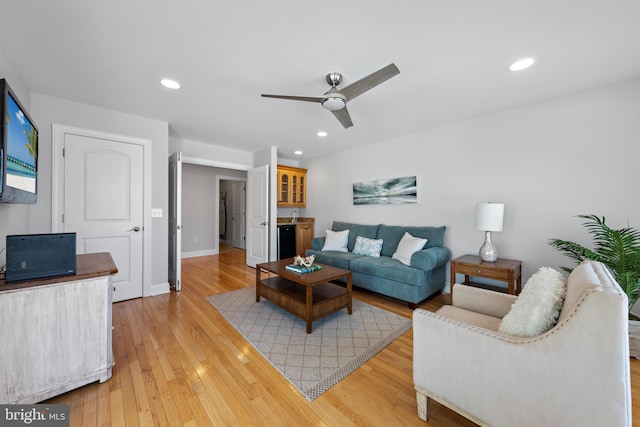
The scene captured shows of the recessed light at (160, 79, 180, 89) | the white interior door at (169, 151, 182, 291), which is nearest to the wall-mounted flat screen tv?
the recessed light at (160, 79, 180, 89)

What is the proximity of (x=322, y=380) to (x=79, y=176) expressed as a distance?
331cm

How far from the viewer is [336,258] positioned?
3.69 m

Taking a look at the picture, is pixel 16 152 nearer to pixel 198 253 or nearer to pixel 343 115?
pixel 343 115

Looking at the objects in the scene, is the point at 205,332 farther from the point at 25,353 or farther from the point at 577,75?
the point at 577,75

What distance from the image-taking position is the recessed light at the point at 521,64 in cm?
195

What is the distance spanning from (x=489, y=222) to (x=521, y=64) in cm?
150

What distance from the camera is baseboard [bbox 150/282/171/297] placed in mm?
3301

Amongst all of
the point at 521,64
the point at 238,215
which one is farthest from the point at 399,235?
the point at 238,215

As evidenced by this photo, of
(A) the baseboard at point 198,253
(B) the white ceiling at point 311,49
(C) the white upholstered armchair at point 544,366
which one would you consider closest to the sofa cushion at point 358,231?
(B) the white ceiling at point 311,49

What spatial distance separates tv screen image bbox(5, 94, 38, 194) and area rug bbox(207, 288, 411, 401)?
1919 millimetres

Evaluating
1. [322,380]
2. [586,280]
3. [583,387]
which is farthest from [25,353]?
[586,280]

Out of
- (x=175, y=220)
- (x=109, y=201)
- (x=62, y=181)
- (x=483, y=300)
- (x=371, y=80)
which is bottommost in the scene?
(x=483, y=300)

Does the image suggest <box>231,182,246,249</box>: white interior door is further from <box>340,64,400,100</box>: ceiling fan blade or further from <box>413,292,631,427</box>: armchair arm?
<box>413,292,631,427</box>: armchair arm

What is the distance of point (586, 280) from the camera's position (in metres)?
1.10
